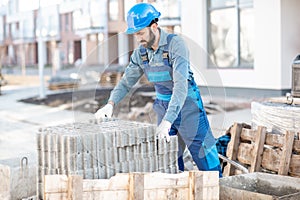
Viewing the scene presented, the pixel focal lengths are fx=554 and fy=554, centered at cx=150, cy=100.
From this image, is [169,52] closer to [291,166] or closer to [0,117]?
[291,166]

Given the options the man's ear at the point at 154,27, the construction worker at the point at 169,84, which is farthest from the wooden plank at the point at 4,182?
the man's ear at the point at 154,27

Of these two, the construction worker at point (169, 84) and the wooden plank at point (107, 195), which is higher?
the construction worker at point (169, 84)

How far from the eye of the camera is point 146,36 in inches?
190

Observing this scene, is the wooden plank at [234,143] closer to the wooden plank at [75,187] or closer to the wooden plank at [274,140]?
the wooden plank at [274,140]

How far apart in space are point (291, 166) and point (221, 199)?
5.87 feet

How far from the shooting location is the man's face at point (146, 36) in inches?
189

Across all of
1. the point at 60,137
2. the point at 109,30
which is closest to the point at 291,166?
the point at 60,137

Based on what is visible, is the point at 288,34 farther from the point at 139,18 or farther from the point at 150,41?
the point at 139,18

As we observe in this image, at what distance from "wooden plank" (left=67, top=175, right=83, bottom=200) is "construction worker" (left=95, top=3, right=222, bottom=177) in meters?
0.85

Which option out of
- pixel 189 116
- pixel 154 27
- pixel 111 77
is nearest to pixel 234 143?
pixel 189 116

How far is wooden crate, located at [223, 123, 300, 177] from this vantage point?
643 centimetres

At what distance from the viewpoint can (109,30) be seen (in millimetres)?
45812

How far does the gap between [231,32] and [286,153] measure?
11.5 metres

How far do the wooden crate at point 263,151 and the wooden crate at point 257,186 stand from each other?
3.42ft
